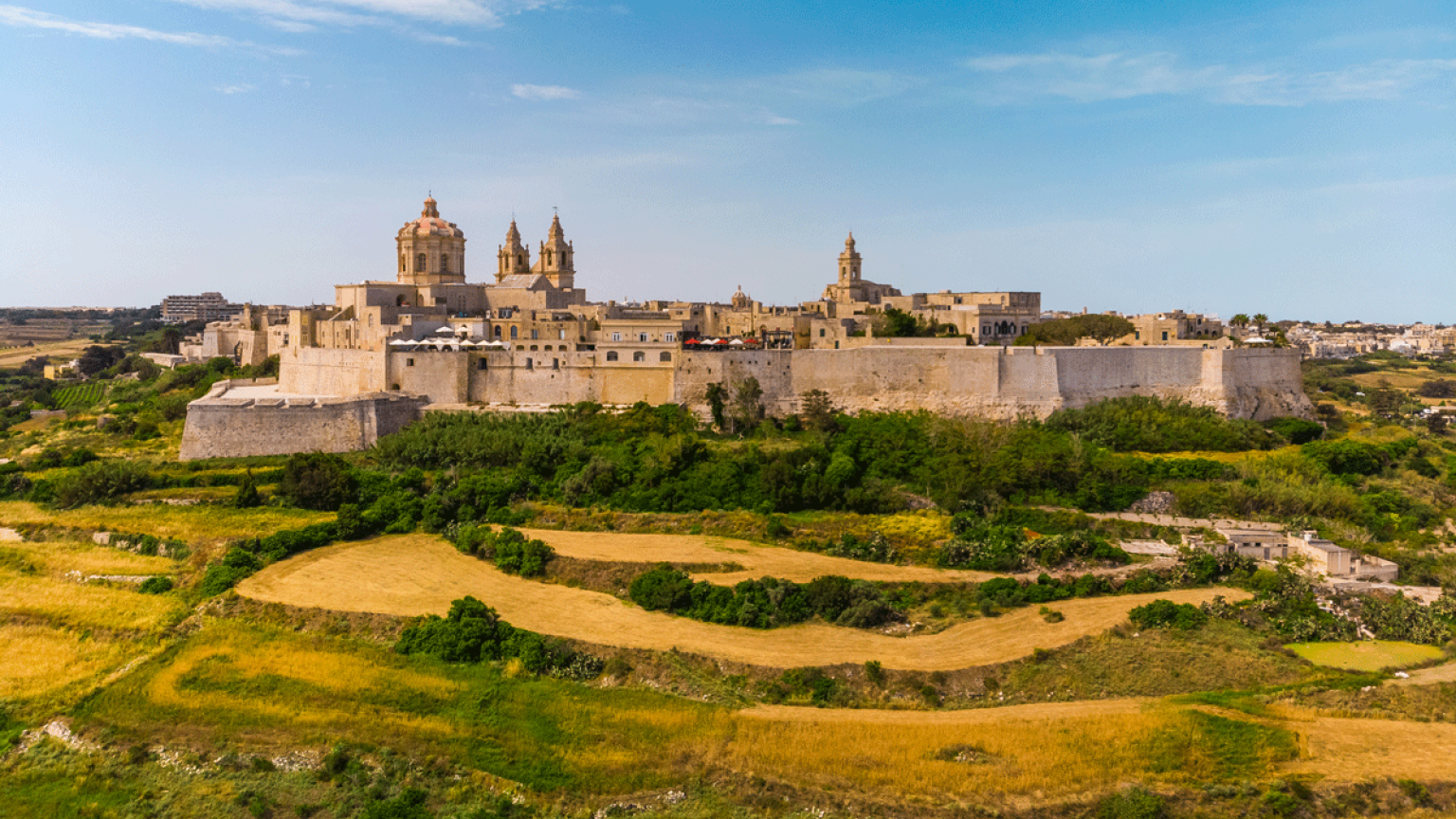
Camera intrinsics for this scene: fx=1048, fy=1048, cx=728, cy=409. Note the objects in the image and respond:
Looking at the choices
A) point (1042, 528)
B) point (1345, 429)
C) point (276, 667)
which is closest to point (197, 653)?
point (276, 667)

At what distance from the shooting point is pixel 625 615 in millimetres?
20312

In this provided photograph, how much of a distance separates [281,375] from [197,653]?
19.7m

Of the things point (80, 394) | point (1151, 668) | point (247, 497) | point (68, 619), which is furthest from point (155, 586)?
point (80, 394)

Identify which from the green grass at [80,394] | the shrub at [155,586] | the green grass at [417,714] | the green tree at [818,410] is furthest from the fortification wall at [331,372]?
the green grass at [417,714]

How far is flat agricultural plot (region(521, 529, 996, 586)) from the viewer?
859 inches

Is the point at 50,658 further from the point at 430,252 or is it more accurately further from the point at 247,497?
the point at 430,252

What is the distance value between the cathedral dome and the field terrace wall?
12.1m

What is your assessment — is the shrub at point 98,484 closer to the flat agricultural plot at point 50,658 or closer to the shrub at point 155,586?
the shrub at point 155,586

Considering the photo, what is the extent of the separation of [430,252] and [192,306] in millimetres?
80499

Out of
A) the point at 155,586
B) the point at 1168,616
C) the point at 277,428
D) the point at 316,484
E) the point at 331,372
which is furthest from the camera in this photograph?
the point at 331,372

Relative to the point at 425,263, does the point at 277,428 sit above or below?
below

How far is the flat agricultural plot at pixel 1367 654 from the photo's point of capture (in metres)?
18.2

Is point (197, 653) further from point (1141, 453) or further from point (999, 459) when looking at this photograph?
point (1141, 453)

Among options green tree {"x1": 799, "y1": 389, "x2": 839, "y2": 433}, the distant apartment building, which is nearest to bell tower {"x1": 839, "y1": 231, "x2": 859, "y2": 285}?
green tree {"x1": 799, "y1": 389, "x2": 839, "y2": 433}
